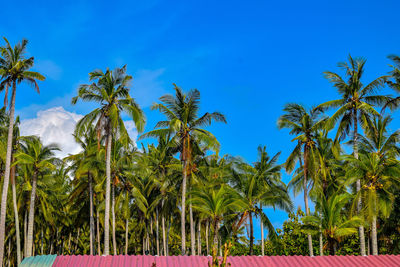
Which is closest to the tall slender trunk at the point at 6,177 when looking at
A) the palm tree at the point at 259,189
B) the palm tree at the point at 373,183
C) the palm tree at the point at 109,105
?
the palm tree at the point at 109,105

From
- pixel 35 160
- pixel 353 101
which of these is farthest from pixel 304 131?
pixel 35 160

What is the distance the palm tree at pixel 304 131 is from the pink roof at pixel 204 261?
1219 centimetres

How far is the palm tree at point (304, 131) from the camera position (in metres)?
32.0

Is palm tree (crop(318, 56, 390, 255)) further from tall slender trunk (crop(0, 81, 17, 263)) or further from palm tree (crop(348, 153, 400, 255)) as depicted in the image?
tall slender trunk (crop(0, 81, 17, 263))

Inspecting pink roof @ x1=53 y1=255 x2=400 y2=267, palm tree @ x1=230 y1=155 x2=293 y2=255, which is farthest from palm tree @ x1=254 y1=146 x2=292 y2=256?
pink roof @ x1=53 y1=255 x2=400 y2=267

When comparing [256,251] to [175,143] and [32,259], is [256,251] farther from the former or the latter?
[32,259]

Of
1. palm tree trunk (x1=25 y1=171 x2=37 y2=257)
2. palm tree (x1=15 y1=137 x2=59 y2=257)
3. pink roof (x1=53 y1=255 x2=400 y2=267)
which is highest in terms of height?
palm tree (x1=15 y1=137 x2=59 y2=257)

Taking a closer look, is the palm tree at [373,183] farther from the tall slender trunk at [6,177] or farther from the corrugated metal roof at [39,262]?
the tall slender trunk at [6,177]

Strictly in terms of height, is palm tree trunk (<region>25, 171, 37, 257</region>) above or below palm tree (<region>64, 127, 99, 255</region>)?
below

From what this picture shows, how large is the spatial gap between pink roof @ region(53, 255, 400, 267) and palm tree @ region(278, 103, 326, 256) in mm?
12191

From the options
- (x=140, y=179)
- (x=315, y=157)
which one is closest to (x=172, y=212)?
(x=140, y=179)

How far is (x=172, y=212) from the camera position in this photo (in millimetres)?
43969

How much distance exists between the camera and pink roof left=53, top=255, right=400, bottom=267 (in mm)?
18188

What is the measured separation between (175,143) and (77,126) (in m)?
7.44
